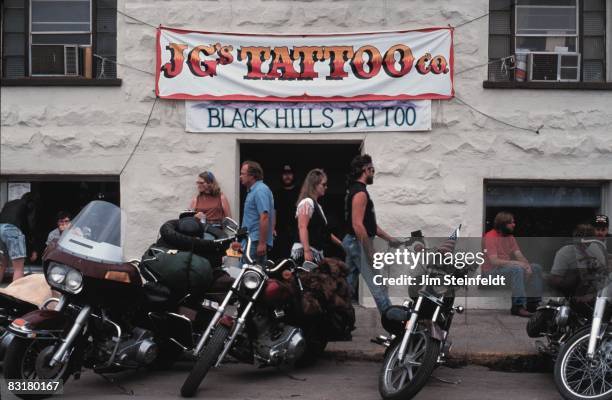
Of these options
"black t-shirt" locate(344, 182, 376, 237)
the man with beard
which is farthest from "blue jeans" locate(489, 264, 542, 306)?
"black t-shirt" locate(344, 182, 376, 237)

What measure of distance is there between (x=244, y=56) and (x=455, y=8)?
2.91 meters

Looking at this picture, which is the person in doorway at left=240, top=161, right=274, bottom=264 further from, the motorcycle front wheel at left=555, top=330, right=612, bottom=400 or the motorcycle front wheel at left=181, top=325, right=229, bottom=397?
the motorcycle front wheel at left=555, top=330, right=612, bottom=400

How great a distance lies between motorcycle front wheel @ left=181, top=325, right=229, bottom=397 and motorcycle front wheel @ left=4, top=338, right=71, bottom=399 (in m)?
0.95

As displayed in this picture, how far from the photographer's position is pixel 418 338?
22.0ft

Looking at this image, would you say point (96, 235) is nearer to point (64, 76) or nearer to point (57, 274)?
point (57, 274)

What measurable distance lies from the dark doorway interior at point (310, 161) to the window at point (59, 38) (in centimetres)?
245

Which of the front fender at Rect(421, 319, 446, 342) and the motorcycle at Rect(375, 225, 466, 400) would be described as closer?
the motorcycle at Rect(375, 225, 466, 400)

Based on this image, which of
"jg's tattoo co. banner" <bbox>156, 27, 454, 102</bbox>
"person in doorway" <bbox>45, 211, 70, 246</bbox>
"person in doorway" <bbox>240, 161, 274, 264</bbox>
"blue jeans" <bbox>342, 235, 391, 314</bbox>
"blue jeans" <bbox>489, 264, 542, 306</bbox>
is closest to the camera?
"blue jeans" <bbox>342, 235, 391, 314</bbox>

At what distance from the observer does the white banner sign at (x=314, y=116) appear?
1104 centimetres

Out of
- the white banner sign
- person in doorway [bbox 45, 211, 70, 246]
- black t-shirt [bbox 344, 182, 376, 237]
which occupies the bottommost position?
person in doorway [bbox 45, 211, 70, 246]

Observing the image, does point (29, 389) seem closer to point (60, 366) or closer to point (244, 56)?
point (60, 366)

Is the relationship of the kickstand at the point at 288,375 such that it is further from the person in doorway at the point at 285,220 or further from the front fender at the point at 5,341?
the person in doorway at the point at 285,220

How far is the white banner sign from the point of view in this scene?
1104 cm

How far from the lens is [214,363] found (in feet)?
21.8
